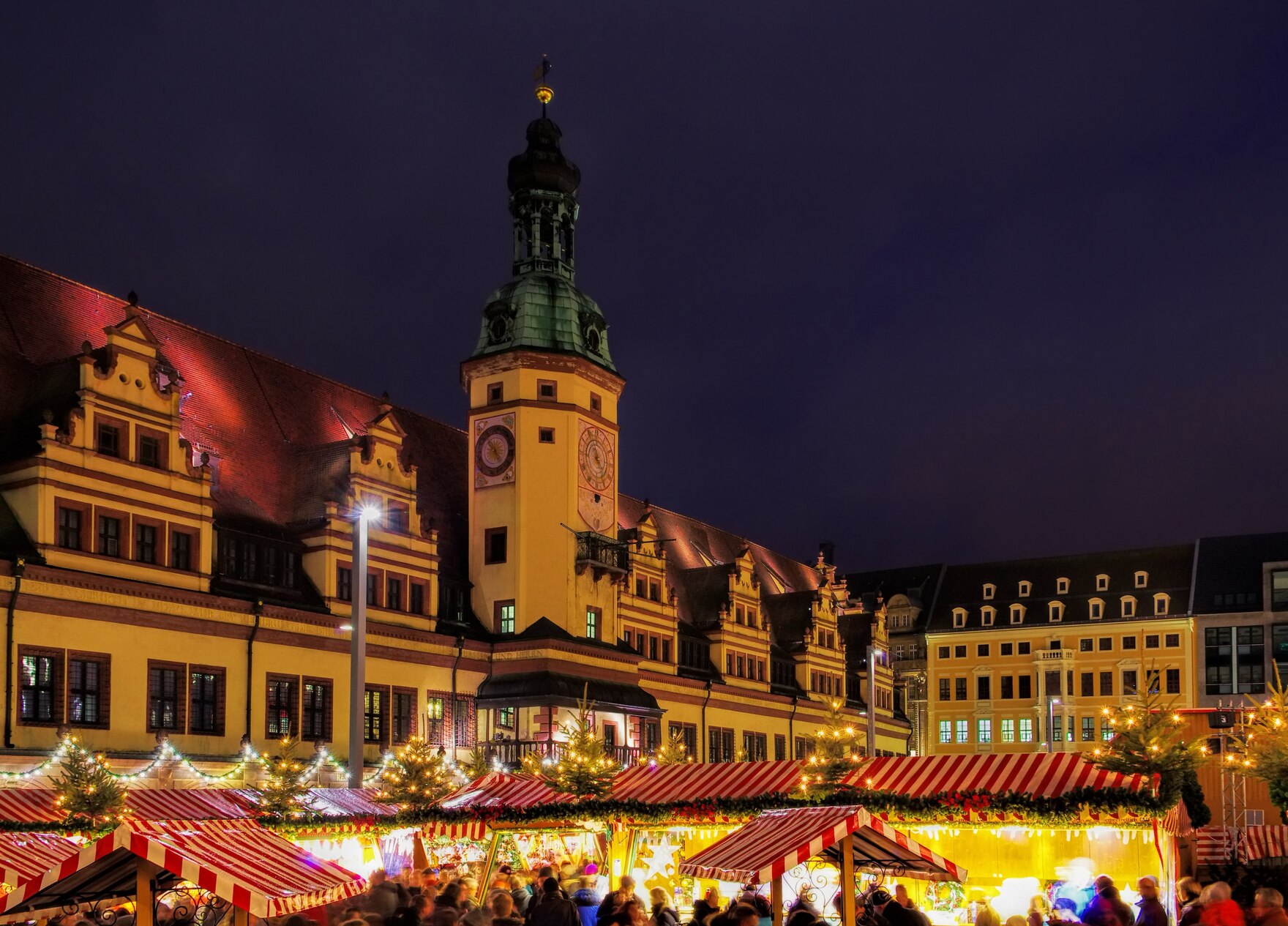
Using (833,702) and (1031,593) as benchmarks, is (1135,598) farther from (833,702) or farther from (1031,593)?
(833,702)

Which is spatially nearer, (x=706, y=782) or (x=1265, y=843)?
(x=706, y=782)

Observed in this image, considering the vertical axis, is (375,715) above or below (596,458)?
below

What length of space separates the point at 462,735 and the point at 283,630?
9.22m

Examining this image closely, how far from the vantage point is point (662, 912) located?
67.4 feet

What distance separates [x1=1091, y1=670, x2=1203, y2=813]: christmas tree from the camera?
973 inches

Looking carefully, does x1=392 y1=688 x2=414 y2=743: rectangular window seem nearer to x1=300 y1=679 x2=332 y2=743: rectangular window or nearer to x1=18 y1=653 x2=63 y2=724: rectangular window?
x1=300 y1=679 x2=332 y2=743: rectangular window

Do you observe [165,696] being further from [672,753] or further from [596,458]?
[596,458]

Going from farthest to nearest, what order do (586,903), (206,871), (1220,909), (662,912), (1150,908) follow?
(586,903)
(662,912)
(1150,908)
(1220,909)
(206,871)


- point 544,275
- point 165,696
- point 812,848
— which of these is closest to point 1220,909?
point 812,848

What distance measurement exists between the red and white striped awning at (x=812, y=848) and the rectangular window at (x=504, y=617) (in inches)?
1175

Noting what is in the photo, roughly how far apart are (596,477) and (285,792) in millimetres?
24811

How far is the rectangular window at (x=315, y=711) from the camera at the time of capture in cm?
4325

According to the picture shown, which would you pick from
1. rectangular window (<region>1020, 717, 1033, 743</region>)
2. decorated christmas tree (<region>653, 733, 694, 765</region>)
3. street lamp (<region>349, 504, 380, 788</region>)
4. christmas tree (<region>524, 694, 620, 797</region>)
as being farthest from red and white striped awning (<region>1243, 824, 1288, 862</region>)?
rectangular window (<region>1020, 717, 1033, 743</region>)

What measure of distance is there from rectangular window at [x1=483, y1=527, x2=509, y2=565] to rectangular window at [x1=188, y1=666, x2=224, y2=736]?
1359 centimetres
